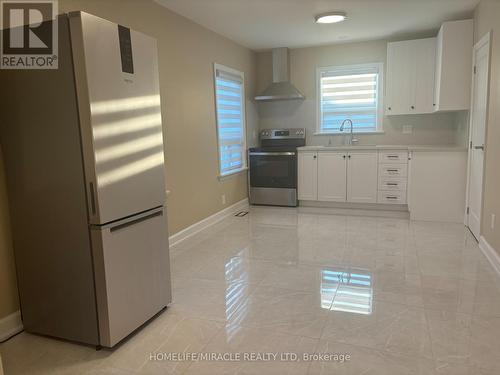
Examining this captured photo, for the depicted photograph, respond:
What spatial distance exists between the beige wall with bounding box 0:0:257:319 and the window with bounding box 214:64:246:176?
0.49 feet

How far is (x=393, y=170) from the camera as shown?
5078 mm

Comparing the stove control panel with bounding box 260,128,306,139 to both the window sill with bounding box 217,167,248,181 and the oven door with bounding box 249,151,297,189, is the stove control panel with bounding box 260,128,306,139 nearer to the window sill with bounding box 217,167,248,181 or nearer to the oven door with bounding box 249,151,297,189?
the oven door with bounding box 249,151,297,189

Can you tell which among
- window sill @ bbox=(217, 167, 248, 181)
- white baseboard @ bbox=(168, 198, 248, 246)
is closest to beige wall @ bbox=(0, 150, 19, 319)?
white baseboard @ bbox=(168, 198, 248, 246)

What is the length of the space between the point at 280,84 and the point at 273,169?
4.62 ft

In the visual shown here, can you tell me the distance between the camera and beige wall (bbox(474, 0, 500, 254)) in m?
3.19

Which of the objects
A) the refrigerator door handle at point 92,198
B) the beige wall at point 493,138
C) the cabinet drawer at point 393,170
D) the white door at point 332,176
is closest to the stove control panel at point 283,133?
the white door at point 332,176

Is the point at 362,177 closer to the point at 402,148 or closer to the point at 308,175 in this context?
the point at 402,148

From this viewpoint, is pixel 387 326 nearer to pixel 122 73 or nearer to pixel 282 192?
pixel 122 73

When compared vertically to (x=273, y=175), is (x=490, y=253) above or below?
below

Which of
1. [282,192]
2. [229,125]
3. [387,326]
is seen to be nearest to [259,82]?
[229,125]

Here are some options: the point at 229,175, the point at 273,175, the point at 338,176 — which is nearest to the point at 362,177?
the point at 338,176

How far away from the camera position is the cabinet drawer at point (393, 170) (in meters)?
5.04

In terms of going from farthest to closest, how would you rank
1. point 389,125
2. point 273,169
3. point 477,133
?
point 273,169 → point 389,125 → point 477,133

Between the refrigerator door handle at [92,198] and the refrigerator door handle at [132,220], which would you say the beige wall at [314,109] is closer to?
the refrigerator door handle at [132,220]
